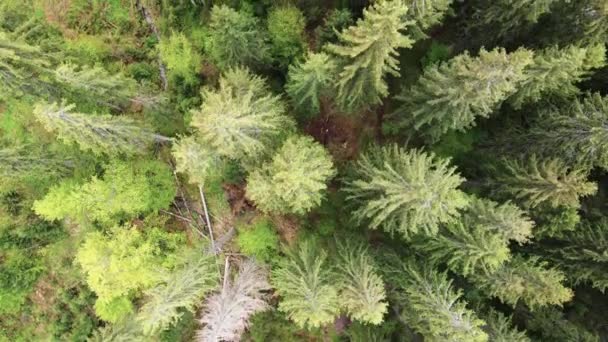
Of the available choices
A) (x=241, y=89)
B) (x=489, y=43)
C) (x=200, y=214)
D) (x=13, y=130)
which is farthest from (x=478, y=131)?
(x=13, y=130)

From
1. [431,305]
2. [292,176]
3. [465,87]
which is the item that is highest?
[465,87]

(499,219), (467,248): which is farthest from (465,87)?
(467,248)

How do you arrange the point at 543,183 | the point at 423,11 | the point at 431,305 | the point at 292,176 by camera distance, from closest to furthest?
the point at 292,176 → the point at 423,11 → the point at 431,305 → the point at 543,183

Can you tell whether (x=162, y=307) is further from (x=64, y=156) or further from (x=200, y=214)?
(x=64, y=156)

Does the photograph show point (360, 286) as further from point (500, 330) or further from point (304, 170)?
point (500, 330)

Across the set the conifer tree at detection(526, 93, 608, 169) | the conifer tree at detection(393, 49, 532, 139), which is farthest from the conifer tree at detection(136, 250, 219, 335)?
the conifer tree at detection(526, 93, 608, 169)

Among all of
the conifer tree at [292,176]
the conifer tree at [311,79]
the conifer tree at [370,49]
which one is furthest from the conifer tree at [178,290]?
the conifer tree at [370,49]
